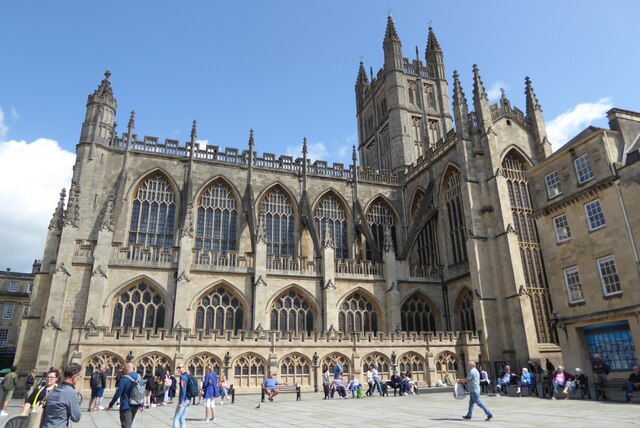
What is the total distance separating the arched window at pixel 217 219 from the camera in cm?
3034

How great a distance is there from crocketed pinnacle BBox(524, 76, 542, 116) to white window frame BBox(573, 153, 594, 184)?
11495 millimetres

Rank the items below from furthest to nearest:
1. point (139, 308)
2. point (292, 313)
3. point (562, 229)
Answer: point (292, 313), point (139, 308), point (562, 229)

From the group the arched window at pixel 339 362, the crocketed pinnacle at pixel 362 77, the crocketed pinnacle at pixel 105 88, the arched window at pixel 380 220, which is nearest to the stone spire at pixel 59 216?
the crocketed pinnacle at pixel 105 88

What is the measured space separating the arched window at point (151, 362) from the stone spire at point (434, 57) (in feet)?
123

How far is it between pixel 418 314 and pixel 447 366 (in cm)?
535

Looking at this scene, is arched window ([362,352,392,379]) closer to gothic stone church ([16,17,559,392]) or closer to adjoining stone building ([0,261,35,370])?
gothic stone church ([16,17,559,392])

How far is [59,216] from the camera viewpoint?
25.7m

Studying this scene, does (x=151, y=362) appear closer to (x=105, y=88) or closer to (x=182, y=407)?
(x=182, y=407)

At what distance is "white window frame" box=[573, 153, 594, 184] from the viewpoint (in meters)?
19.8

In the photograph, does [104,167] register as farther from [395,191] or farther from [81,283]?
[395,191]

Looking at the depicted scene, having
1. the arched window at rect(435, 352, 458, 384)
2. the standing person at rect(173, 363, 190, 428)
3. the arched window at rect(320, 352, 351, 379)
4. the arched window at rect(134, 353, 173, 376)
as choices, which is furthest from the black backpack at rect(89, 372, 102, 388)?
the arched window at rect(435, 352, 458, 384)

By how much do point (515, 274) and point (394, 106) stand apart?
74.0 feet

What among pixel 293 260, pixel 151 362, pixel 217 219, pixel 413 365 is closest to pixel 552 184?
pixel 413 365

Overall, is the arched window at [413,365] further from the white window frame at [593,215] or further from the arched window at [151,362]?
the arched window at [151,362]
